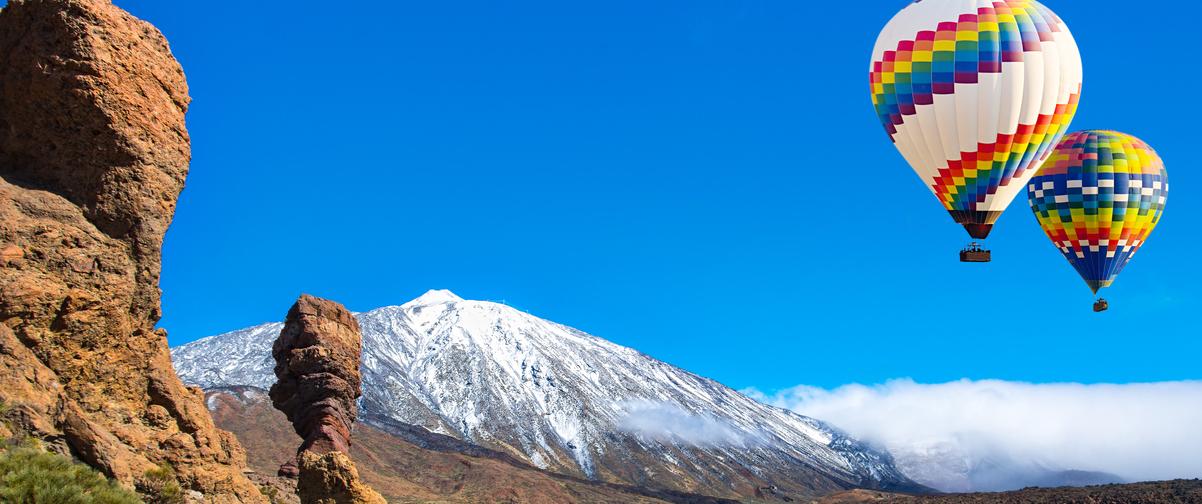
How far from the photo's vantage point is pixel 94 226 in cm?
2159

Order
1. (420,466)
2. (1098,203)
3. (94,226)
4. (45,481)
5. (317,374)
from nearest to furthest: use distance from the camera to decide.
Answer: (45,481)
(94,226)
(317,374)
(1098,203)
(420,466)

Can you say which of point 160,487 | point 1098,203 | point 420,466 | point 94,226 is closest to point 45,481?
point 160,487

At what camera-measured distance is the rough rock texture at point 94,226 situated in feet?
66.6

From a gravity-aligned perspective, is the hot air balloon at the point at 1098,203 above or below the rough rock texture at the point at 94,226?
above

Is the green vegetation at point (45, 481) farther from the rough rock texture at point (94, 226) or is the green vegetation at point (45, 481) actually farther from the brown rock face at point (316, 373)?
the brown rock face at point (316, 373)

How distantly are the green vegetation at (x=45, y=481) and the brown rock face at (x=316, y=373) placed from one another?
20.8m

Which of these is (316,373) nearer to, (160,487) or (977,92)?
(160,487)

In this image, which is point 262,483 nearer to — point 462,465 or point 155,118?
point 155,118

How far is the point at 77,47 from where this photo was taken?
21.7 m

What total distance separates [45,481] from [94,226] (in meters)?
5.03

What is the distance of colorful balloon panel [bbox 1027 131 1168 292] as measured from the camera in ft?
226

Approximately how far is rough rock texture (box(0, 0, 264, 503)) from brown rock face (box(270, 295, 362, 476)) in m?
17.1

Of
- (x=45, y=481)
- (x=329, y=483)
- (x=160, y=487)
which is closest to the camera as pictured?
(x=45, y=481)

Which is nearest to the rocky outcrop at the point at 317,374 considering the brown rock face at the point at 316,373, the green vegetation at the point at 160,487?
the brown rock face at the point at 316,373
